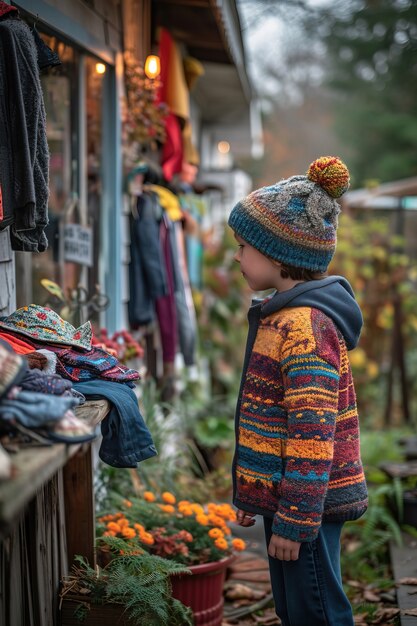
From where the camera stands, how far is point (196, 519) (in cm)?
366

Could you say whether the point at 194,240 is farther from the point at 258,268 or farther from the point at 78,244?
the point at 258,268

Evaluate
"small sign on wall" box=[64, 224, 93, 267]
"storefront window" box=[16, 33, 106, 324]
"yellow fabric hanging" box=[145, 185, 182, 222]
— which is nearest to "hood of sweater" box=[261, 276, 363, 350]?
"storefront window" box=[16, 33, 106, 324]

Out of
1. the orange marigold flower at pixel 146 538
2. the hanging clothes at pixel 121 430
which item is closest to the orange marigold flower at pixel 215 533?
the orange marigold flower at pixel 146 538

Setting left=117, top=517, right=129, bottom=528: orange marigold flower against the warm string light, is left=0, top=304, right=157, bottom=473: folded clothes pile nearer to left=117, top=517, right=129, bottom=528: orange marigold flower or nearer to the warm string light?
left=117, top=517, right=129, bottom=528: orange marigold flower

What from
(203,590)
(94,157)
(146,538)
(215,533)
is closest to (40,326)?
(146,538)

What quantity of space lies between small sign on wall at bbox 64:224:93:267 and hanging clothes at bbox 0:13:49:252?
1.65 m

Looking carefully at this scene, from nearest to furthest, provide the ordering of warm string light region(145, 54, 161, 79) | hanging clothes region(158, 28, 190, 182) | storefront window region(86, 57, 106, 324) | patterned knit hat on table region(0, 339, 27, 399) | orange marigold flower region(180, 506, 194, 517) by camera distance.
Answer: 1. patterned knit hat on table region(0, 339, 27, 399)
2. orange marigold flower region(180, 506, 194, 517)
3. storefront window region(86, 57, 106, 324)
4. warm string light region(145, 54, 161, 79)
5. hanging clothes region(158, 28, 190, 182)

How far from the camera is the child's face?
106 inches

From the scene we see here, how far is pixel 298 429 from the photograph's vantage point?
2.47 m

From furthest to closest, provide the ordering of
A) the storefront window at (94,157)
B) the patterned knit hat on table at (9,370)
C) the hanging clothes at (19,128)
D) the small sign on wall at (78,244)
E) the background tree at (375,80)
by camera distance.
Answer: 1. the background tree at (375,80)
2. the storefront window at (94,157)
3. the small sign on wall at (78,244)
4. the hanging clothes at (19,128)
5. the patterned knit hat on table at (9,370)

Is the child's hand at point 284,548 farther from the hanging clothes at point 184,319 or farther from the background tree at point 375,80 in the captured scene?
the background tree at point 375,80

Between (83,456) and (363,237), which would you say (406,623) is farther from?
(363,237)

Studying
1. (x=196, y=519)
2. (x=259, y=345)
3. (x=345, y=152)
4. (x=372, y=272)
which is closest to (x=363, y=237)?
(x=372, y=272)

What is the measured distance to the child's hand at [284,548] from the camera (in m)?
→ 2.48
